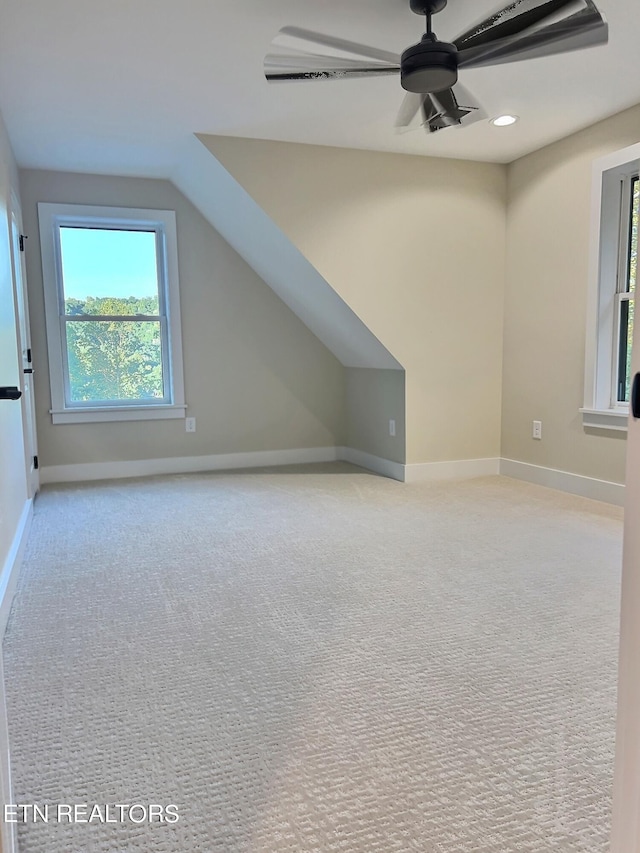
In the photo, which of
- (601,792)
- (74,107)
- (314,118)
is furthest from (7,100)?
(601,792)

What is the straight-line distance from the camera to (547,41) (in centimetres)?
200

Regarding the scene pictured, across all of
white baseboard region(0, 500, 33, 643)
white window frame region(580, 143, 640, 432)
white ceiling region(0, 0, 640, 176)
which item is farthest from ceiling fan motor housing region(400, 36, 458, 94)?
white baseboard region(0, 500, 33, 643)

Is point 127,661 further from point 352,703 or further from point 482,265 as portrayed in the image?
point 482,265

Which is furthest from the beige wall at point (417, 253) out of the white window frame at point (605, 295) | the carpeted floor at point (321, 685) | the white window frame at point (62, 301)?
the carpeted floor at point (321, 685)

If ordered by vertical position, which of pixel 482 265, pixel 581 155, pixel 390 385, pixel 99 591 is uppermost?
pixel 581 155

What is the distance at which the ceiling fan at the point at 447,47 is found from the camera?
6.27 feet

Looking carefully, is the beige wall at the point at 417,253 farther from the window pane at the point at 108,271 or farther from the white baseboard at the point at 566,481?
the window pane at the point at 108,271

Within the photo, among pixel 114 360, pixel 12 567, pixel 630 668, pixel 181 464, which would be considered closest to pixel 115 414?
pixel 114 360

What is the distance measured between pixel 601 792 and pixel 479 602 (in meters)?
0.95

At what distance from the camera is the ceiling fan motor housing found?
6.86 feet

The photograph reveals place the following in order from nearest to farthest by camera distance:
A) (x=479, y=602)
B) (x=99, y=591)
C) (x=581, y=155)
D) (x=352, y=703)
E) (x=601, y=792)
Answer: (x=601, y=792)
(x=352, y=703)
(x=479, y=602)
(x=99, y=591)
(x=581, y=155)

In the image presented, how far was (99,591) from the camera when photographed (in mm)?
2332

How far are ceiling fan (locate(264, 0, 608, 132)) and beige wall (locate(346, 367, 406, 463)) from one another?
88.4 inches

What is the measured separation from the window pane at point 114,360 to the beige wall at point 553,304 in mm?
2778
